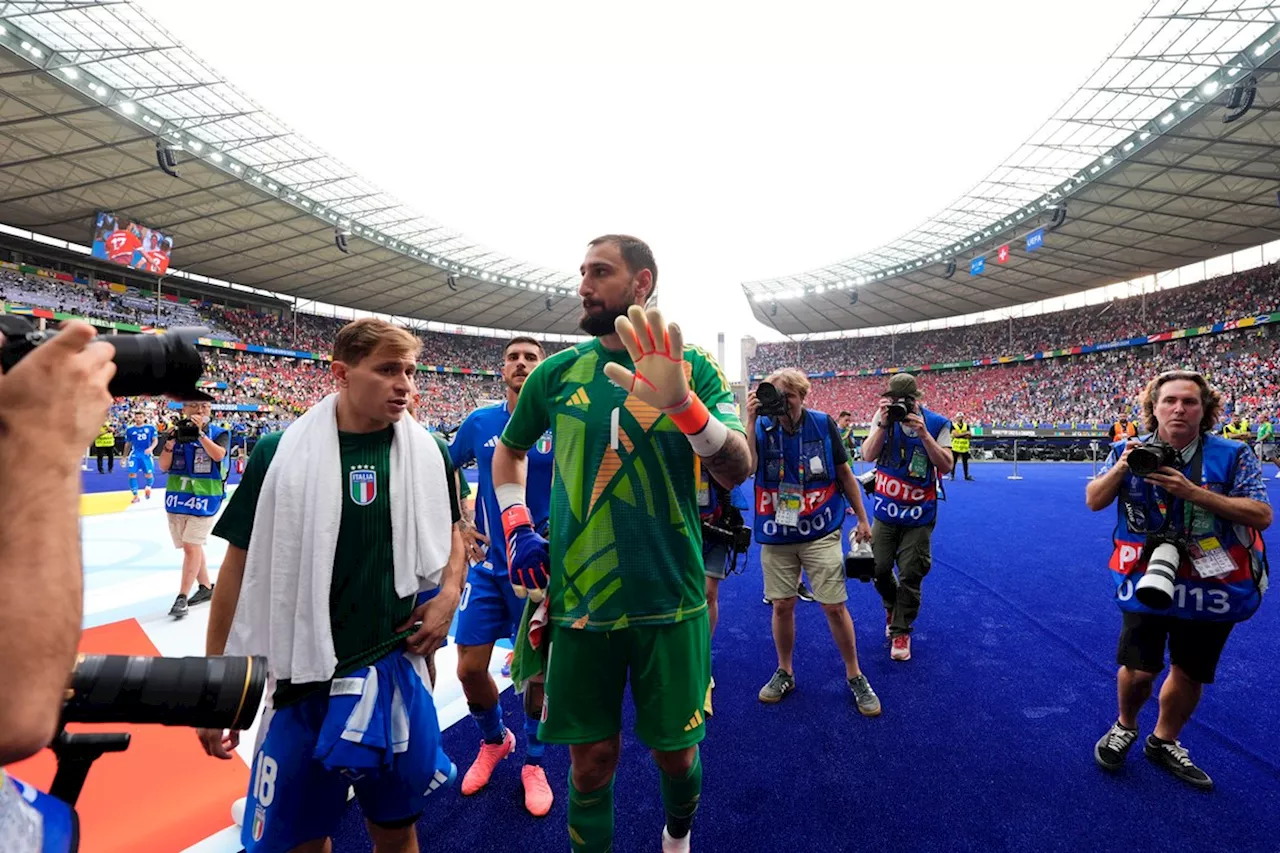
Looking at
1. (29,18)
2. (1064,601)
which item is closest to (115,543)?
(1064,601)

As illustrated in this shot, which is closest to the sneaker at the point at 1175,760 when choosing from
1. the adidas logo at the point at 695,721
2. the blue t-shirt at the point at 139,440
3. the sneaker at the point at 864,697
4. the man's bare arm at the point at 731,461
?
the sneaker at the point at 864,697

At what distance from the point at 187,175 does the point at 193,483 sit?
21.2 m

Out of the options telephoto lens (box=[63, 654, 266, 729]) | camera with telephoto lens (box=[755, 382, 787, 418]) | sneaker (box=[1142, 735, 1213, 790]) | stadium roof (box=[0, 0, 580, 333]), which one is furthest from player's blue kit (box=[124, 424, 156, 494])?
sneaker (box=[1142, 735, 1213, 790])

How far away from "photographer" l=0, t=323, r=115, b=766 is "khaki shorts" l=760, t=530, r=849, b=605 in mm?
3127

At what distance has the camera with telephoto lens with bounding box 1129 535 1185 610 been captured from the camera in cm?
227

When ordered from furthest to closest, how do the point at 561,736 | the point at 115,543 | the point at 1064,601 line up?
the point at 115,543 → the point at 1064,601 → the point at 561,736

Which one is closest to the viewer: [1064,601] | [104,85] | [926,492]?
[926,492]

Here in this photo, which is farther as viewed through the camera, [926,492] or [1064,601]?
[1064,601]

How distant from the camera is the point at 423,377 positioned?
41.2 m

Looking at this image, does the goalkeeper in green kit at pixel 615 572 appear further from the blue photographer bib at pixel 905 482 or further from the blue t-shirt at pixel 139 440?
the blue t-shirt at pixel 139 440

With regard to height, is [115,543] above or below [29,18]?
below

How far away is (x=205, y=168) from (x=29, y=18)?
6.31 metres

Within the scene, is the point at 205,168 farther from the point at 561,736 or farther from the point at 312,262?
the point at 561,736

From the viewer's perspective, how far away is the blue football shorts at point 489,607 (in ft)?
8.80
